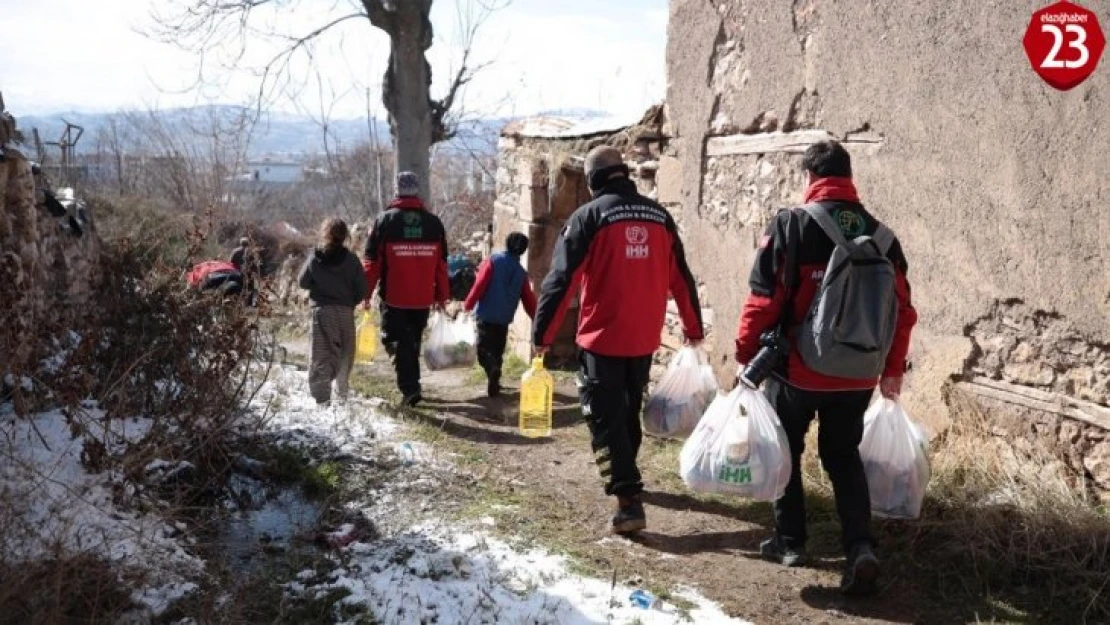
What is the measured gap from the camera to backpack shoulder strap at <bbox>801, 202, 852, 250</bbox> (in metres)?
3.36

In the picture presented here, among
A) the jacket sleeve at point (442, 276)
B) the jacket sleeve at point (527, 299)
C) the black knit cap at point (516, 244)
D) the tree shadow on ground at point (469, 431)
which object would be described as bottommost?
the tree shadow on ground at point (469, 431)

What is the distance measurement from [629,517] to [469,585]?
87 centimetres

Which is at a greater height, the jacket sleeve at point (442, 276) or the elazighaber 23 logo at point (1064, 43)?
the elazighaber 23 logo at point (1064, 43)

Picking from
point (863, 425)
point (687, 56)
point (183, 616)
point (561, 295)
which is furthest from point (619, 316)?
point (687, 56)

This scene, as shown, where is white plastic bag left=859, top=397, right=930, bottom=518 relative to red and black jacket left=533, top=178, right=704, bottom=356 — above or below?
below

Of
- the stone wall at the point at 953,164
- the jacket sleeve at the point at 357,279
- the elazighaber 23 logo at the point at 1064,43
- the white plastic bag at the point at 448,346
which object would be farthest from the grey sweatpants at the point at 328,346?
the elazighaber 23 logo at the point at 1064,43

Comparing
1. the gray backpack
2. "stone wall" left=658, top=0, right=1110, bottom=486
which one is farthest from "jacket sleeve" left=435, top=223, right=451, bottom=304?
the gray backpack

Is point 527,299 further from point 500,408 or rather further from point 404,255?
point 404,255

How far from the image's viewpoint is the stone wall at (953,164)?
3.69 m

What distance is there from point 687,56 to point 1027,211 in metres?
2.82

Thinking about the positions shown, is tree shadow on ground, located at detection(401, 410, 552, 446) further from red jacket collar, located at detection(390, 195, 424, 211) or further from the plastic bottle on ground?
the plastic bottle on ground

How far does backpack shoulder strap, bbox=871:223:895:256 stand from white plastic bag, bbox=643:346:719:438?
1231 millimetres

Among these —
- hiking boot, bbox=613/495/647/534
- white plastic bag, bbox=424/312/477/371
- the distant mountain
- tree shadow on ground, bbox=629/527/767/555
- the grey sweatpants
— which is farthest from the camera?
the distant mountain

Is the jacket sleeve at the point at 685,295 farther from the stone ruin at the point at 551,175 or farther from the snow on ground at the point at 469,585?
the stone ruin at the point at 551,175
